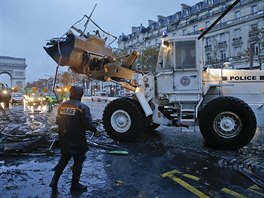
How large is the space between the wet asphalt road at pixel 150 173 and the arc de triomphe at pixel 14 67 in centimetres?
8704

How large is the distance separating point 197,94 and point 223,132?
1269 mm

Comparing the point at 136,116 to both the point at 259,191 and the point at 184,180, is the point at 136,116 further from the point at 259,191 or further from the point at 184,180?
the point at 259,191

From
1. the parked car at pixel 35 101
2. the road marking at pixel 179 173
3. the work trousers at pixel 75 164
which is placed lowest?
the road marking at pixel 179 173

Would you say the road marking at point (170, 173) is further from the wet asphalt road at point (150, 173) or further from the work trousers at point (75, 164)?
the work trousers at point (75, 164)

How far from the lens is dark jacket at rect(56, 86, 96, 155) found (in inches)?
175

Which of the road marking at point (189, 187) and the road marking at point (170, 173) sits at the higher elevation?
the road marking at point (170, 173)

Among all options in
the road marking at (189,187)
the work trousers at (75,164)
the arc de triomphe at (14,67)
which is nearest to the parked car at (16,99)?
the work trousers at (75,164)

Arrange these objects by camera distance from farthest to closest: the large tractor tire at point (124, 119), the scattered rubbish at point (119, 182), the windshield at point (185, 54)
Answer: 1. the large tractor tire at point (124, 119)
2. the windshield at point (185, 54)
3. the scattered rubbish at point (119, 182)

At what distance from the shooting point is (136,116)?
26.0 feet

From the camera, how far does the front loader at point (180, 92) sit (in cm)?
716

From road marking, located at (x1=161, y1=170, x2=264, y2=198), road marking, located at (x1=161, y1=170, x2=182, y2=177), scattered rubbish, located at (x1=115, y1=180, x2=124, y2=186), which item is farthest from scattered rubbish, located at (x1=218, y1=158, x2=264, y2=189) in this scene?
scattered rubbish, located at (x1=115, y1=180, x2=124, y2=186)

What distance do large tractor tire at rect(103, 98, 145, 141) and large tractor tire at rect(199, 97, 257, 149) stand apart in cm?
179

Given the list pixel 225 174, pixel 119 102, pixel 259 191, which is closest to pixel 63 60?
pixel 119 102

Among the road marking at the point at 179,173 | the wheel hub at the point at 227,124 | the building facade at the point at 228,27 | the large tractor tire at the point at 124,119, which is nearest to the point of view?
the road marking at the point at 179,173
